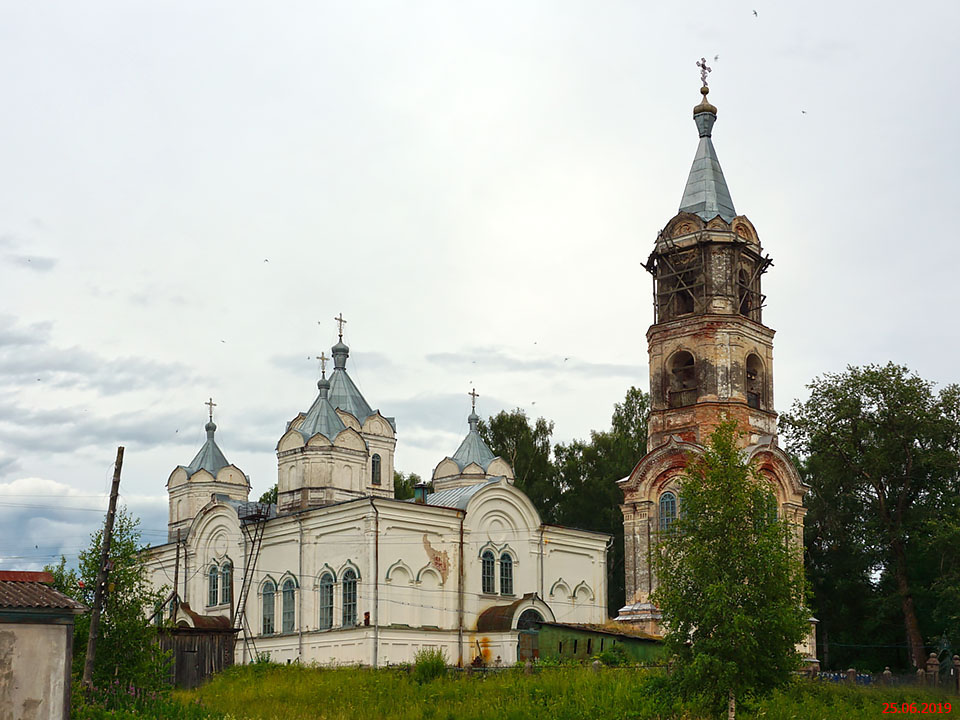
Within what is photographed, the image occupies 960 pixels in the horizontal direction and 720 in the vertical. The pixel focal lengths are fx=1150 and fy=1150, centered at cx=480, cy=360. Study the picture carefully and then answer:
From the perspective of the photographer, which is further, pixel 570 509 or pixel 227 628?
pixel 570 509

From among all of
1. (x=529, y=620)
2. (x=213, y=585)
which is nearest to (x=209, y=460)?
(x=213, y=585)

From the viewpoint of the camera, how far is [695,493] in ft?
64.2

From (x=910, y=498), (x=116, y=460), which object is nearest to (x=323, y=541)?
(x=116, y=460)

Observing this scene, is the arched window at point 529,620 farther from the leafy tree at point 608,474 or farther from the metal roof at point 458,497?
the leafy tree at point 608,474

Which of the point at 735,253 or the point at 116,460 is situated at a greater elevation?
the point at 735,253

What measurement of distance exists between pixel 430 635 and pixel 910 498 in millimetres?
17874

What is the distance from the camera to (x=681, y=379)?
116 feet

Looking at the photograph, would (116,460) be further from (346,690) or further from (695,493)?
(695,493)

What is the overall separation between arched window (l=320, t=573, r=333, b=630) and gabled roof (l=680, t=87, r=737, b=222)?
16039 millimetres

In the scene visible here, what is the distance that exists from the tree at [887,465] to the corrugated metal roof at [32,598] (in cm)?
2753

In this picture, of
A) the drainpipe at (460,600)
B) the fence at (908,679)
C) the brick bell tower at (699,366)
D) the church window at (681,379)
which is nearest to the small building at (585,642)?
the brick bell tower at (699,366)

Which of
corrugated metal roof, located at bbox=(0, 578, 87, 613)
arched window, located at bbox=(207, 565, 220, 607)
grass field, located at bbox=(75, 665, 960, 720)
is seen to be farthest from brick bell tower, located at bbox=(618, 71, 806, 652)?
corrugated metal roof, located at bbox=(0, 578, 87, 613)

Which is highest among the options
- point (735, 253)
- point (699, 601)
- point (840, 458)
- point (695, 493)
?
point (735, 253)

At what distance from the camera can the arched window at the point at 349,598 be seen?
3372 cm
